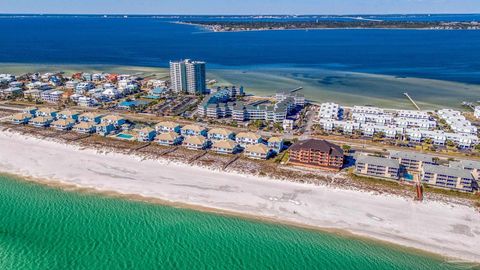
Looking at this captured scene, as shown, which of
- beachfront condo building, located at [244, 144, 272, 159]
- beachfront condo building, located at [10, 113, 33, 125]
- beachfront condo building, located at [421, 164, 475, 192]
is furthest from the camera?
beachfront condo building, located at [10, 113, 33, 125]

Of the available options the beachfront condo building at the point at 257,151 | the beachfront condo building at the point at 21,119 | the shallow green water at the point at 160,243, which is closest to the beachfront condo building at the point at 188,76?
the beachfront condo building at the point at 21,119

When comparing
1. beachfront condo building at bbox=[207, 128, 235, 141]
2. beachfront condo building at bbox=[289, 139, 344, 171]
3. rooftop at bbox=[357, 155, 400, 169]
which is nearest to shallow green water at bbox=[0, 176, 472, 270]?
rooftop at bbox=[357, 155, 400, 169]

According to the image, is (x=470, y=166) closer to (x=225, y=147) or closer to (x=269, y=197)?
(x=269, y=197)

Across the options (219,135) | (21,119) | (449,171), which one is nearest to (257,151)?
(219,135)

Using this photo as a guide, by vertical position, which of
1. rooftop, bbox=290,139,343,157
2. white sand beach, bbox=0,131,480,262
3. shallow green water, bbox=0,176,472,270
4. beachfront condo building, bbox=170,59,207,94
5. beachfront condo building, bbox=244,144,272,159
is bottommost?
shallow green water, bbox=0,176,472,270

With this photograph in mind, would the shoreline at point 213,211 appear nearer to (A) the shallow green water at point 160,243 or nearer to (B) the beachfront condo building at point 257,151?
(A) the shallow green water at point 160,243

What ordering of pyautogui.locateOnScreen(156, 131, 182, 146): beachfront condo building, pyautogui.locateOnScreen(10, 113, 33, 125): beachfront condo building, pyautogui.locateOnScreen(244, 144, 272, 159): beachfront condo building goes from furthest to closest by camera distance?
pyautogui.locateOnScreen(10, 113, 33, 125): beachfront condo building → pyautogui.locateOnScreen(156, 131, 182, 146): beachfront condo building → pyautogui.locateOnScreen(244, 144, 272, 159): beachfront condo building

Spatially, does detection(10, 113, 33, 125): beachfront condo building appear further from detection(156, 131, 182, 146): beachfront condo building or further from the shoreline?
detection(156, 131, 182, 146): beachfront condo building
